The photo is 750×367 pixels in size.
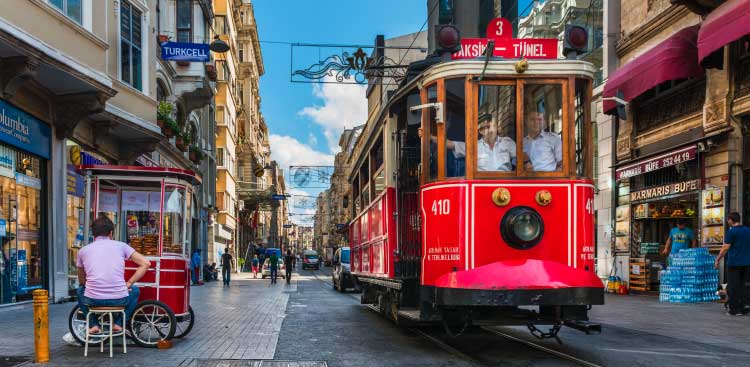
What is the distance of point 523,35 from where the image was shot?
87.9 ft

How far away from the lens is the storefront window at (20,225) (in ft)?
45.2

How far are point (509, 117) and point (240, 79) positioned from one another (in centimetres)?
5988

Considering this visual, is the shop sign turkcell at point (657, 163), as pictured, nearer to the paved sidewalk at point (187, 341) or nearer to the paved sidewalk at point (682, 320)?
the paved sidewalk at point (682, 320)

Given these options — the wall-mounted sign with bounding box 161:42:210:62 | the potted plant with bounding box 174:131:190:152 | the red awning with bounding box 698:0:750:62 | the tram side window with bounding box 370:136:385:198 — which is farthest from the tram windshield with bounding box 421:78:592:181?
the potted plant with bounding box 174:131:190:152

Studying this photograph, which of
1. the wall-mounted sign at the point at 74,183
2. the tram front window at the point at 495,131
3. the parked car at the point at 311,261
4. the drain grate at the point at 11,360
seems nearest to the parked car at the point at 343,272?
the wall-mounted sign at the point at 74,183

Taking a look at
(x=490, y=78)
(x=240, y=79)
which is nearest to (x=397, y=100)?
(x=490, y=78)

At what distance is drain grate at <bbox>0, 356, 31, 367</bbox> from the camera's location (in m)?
7.16

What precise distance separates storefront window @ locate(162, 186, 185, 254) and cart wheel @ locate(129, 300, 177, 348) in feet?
3.67

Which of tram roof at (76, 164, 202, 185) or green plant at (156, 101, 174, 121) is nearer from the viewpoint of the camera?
tram roof at (76, 164, 202, 185)

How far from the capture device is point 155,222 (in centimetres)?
996

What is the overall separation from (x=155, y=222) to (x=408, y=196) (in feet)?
11.2

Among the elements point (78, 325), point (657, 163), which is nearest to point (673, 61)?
point (657, 163)

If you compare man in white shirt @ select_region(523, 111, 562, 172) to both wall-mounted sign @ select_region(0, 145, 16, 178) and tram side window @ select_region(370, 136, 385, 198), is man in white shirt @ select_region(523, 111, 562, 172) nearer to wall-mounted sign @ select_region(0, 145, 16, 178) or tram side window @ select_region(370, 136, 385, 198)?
tram side window @ select_region(370, 136, 385, 198)

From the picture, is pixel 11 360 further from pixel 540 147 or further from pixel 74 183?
pixel 74 183
